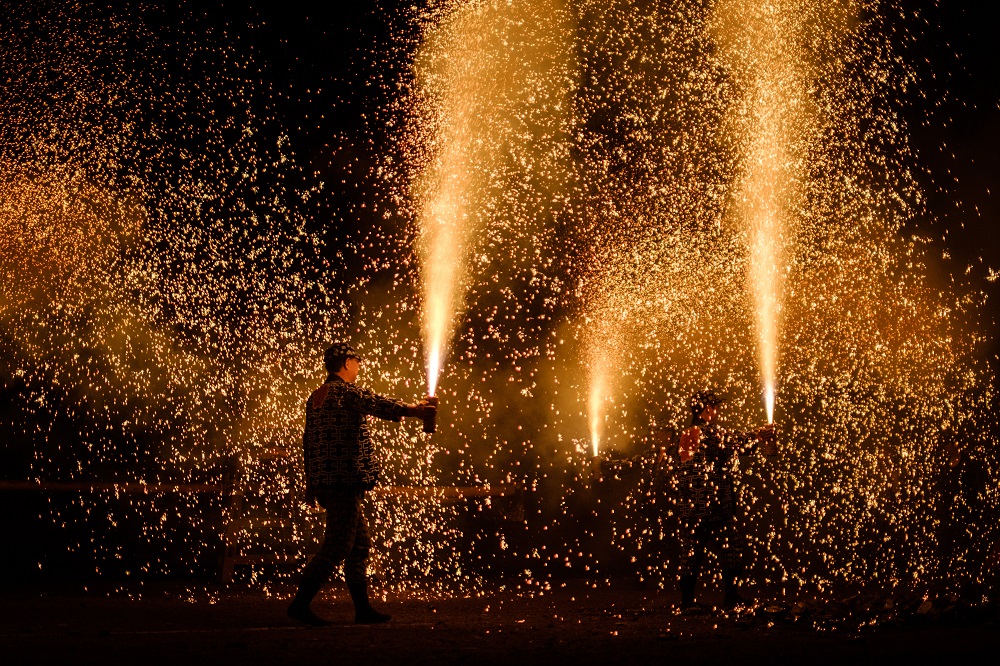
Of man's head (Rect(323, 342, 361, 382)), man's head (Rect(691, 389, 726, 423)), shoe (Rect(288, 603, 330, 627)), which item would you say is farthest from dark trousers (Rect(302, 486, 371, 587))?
man's head (Rect(691, 389, 726, 423))

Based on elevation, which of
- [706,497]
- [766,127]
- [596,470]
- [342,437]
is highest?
[766,127]

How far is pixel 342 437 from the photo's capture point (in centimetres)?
526

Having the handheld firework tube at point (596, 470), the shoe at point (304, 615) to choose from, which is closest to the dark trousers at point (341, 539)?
the shoe at point (304, 615)

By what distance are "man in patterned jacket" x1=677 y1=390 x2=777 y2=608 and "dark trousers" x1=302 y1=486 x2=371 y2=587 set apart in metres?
2.41

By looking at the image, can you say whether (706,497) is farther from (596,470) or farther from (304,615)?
(596,470)

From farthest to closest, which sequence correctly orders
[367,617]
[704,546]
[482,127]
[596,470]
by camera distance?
[596,470] < [482,127] < [704,546] < [367,617]

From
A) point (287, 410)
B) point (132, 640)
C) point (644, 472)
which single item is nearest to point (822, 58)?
point (644, 472)

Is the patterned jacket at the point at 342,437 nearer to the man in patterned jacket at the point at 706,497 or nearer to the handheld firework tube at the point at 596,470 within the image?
the man in patterned jacket at the point at 706,497

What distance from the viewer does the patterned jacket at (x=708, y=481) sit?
21.6 ft

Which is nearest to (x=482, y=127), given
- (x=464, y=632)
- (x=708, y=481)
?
(x=708, y=481)

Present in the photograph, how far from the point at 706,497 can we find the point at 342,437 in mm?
2737

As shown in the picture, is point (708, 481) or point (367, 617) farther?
point (708, 481)

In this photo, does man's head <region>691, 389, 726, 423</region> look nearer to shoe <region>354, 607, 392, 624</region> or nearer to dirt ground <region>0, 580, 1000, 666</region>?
dirt ground <region>0, 580, 1000, 666</region>

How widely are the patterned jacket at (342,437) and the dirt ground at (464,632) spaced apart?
823 mm
